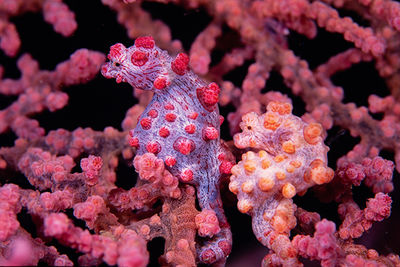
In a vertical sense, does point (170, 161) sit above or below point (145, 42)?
below

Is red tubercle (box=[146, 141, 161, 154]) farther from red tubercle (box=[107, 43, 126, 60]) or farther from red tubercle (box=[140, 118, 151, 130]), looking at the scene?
red tubercle (box=[107, 43, 126, 60])

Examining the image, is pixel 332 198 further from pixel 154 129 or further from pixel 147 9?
pixel 147 9

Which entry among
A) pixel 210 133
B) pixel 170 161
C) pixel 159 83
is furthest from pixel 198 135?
pixel 159 83

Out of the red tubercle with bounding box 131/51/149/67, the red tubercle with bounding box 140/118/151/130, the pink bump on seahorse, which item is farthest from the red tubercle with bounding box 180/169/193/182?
the red tubercle with bounding box 131/51/149/67

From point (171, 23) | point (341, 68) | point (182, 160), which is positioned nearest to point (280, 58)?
point (341, 68)

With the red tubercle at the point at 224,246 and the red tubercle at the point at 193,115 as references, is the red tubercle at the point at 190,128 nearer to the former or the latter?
the red tubercle at the point at 193,115

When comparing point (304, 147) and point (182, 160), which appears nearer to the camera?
point (304, 147)

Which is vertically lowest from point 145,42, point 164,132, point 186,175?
point 186,175

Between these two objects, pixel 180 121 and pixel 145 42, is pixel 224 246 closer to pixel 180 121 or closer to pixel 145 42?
pixel 180 121
